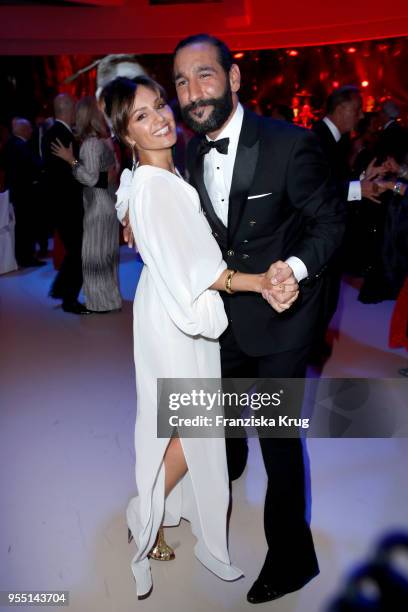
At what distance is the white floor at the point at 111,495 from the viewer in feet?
6.51

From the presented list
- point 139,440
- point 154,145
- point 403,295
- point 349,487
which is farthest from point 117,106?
point 403,295

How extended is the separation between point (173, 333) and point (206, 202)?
0.44 meters

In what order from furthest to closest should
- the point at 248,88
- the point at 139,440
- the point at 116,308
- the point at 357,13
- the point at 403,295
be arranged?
the point at 248,88, the point at 357,13, the point at 116,308, the point at 403,295, the point at 139,440

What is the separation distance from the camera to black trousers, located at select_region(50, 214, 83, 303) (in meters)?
5.27

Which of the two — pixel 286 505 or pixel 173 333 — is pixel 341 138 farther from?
pixel 286 505

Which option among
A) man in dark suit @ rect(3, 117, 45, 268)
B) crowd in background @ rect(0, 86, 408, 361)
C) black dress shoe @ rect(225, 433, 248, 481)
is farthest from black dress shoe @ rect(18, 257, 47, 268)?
black dress shoe @ rect(225, 433, 248, 481)

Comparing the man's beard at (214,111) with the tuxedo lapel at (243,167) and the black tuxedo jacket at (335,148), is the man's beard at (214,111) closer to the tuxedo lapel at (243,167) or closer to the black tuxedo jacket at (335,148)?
the tuxedo lapel at (243,167)

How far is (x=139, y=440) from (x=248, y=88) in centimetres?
1041

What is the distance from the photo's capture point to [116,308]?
5.23 m

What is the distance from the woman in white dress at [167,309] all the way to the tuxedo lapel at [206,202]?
5.3 inches

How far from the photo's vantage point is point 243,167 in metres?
1.83

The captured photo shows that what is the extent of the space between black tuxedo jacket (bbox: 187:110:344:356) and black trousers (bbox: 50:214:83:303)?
3473 millimetres

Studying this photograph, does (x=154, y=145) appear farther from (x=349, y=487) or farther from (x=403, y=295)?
(x=403, y=295)

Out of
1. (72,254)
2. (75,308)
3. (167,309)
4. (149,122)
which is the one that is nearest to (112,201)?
(72,254)
